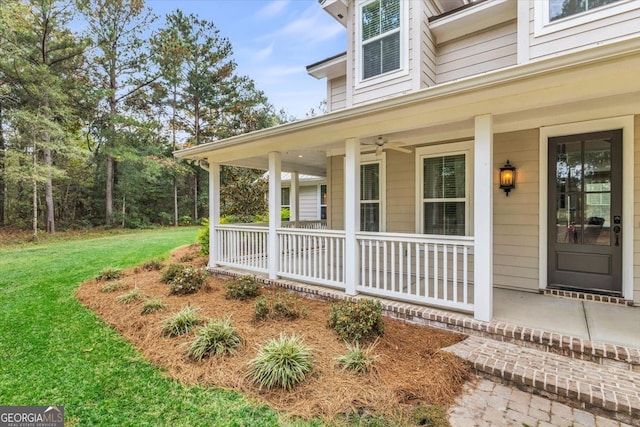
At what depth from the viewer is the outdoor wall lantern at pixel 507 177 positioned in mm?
4809

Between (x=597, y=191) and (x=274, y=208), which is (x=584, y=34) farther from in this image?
(x=274, y=208)

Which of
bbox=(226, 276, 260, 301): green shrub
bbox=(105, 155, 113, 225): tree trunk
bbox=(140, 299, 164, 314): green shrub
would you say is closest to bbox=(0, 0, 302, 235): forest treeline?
bbox=(105, 155, 113, 225): tree trunk

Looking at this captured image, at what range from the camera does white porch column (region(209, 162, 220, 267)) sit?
6.82 meters

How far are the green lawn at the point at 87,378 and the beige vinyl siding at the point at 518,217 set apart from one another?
4.25 meters

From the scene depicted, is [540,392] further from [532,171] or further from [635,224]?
[532,171]

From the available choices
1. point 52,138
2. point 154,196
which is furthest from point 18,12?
point 154,196

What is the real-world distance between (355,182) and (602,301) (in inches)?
146

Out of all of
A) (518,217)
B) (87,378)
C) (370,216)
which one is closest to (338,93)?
(370,216)

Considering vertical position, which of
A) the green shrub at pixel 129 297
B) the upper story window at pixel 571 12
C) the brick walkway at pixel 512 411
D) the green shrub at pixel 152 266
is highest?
the upper story window at pixel 571 12

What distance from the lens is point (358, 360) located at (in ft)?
9.75

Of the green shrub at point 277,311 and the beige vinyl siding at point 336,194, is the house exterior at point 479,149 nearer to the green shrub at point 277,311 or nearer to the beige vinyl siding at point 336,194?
the beige vinyl siding at point 336,194

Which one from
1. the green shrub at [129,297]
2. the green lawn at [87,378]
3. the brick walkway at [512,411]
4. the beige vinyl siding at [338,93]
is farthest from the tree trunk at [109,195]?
the brick walkway at [512,411]

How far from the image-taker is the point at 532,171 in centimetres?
471

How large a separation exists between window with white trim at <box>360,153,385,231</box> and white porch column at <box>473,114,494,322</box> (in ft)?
8.85
